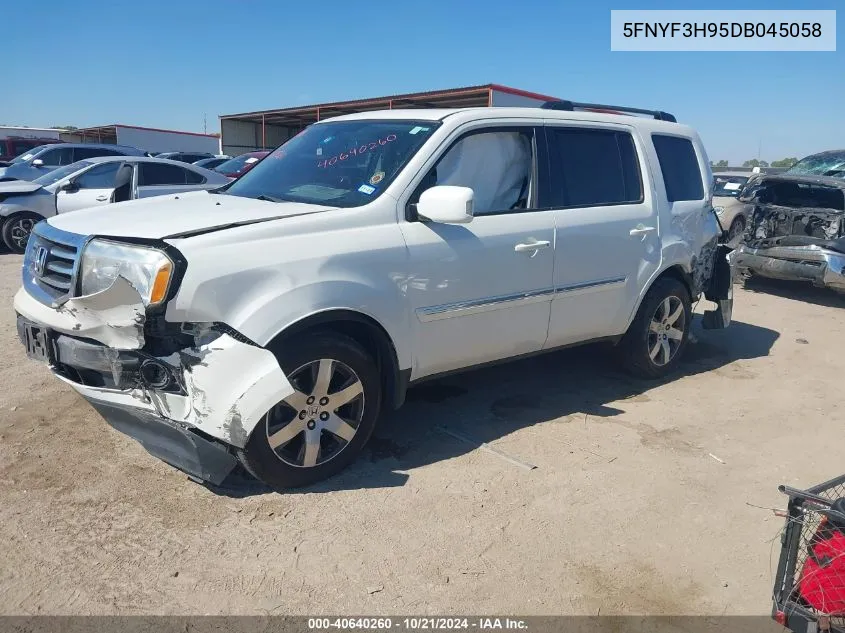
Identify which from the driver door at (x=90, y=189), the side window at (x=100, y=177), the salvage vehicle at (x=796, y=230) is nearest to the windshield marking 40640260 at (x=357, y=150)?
the salvage vehicle at (x=796, y=230)

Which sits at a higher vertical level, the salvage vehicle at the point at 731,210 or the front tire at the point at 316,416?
the salvage vehicle at the point at 731,210

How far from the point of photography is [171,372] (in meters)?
3.15

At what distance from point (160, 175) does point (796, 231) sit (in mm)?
9319

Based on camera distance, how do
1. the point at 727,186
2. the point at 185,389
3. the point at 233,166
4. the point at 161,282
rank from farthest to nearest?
1. the point at 233,166
2. the point at 727,186
3. the point at 185,389
4. the point at 161,282

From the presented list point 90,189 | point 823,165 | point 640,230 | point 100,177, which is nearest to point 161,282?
point 640,230

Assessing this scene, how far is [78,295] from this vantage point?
326 cm

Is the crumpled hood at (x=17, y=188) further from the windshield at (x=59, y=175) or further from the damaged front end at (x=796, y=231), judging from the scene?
the damaged front end at (x=796, y=231)

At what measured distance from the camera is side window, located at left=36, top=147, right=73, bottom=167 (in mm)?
17016

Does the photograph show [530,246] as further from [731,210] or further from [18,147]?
[18,147]

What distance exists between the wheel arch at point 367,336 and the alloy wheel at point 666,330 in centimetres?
240

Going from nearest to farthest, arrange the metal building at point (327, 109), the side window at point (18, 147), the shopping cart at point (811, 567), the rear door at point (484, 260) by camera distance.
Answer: the shopping cart at point (811, 567)
the rear door at point (484, 260)
the metal building at point (327, 109)
the side window at point (18, 147)

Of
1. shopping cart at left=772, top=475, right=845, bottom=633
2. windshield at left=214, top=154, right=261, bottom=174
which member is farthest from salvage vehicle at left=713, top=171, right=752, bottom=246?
windshield at left=214, top=154, right=261, bottom=174

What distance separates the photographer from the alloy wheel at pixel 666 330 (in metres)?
5.38

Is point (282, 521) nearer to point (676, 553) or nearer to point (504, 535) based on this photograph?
point (504, 535)
